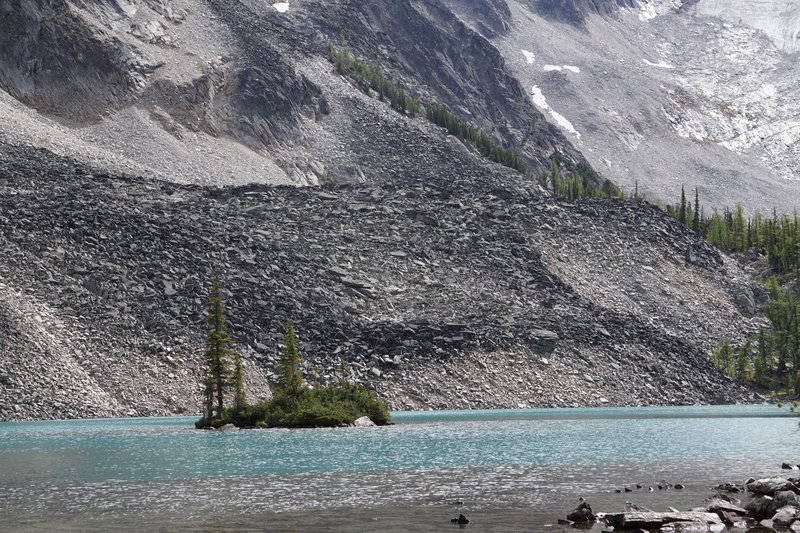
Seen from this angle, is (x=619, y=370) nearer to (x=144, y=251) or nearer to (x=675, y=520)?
(x=144, y=251)

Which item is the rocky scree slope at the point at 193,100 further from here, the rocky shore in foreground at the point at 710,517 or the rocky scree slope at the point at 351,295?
the rocky shore in foreground at the point at 710,517

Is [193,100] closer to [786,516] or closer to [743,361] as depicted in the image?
[743,361]

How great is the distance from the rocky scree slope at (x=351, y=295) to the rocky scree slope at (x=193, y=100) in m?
18.9

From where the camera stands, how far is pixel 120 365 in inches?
2692

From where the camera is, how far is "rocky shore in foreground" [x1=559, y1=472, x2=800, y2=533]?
21.1 metres

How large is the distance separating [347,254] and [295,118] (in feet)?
180

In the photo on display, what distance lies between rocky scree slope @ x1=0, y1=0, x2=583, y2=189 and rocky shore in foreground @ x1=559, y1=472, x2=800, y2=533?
97.4m

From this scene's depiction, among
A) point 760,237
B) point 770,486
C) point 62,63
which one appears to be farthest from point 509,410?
point 62,63

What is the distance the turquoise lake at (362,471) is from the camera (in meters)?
23.5

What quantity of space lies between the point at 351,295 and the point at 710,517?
6676cm

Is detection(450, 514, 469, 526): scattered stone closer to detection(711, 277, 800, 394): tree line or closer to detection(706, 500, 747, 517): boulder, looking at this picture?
detection(706, 500, 747, 517): boulder

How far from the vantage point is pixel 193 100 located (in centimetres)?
13550

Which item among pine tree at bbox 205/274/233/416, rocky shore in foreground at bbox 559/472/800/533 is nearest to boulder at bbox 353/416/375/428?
pine tree at bbox 205/274/233/416

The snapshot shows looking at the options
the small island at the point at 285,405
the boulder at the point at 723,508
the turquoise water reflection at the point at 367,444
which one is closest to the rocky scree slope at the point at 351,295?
the small island at the point at 285,405
